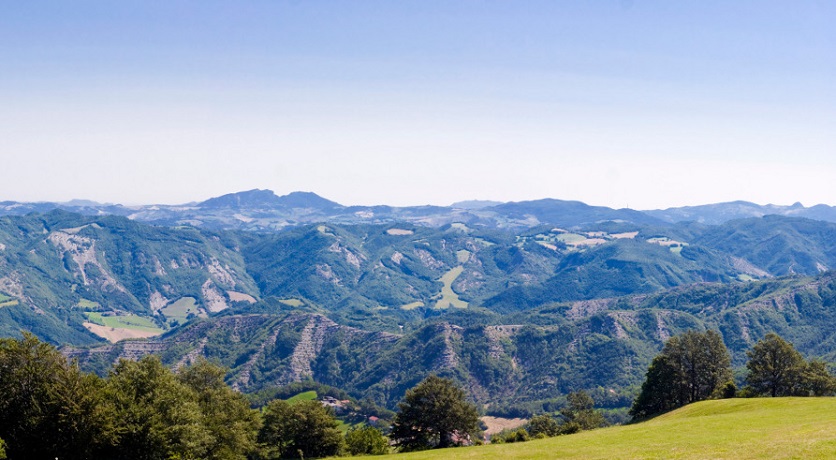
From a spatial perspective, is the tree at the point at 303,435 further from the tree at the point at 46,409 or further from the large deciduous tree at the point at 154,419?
the tree at the point at 46,409

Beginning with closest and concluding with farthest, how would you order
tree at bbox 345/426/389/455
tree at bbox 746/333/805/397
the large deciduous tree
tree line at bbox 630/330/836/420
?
the large deciduous tree, tree at bbox 345/426/389/455, tree at bbox 746/333/805/397, tree line at bbox 630/330/836/420

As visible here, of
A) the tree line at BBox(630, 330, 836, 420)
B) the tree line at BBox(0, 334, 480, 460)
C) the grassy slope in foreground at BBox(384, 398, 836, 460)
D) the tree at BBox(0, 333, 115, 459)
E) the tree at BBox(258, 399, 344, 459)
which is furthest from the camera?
the tree line at BBox(630, 330, 836, 420)

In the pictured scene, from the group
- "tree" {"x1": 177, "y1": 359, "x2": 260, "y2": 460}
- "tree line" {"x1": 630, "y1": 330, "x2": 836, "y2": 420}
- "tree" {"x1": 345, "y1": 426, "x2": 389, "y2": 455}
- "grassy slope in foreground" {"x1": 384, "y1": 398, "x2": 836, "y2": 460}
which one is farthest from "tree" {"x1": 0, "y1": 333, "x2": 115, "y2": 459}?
"tree line" {"x1": 630, "y1": 330, "x2": 836, "y2": 420}

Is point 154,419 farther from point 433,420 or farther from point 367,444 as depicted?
point 433,420

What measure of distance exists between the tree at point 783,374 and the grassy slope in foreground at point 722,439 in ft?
106

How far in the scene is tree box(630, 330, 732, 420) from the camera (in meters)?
131

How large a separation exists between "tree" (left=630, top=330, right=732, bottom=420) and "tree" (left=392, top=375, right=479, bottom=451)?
43165mm

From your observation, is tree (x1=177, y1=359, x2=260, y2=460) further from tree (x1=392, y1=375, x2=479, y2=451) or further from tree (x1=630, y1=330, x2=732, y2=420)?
tree (x1=630, y1=330, x2=732, y2=420)

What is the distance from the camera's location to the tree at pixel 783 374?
118250mm

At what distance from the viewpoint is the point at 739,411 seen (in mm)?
87812

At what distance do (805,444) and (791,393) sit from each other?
257ft

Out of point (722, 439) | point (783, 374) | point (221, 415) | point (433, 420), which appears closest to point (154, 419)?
point (221, 415)

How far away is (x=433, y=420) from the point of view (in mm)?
110500

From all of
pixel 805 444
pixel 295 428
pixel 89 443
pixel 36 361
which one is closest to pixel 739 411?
pixel 805 444
